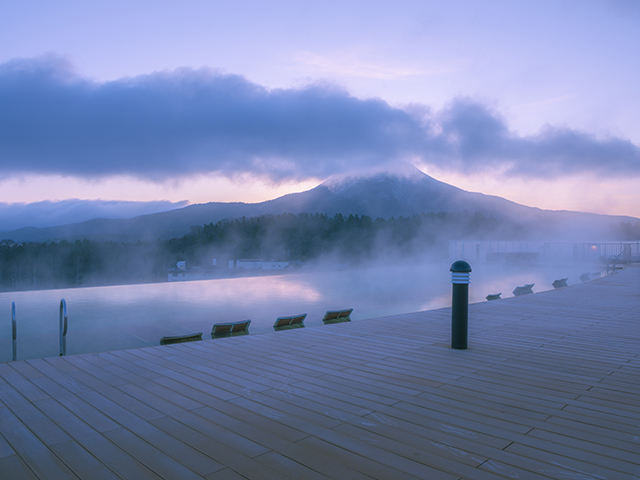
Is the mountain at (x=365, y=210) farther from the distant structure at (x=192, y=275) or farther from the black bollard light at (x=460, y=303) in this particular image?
the black bollard light at (x=460, y=303)

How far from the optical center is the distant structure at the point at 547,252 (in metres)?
19.8

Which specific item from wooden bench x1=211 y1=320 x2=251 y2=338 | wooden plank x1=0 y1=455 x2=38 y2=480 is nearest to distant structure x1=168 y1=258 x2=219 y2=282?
wooden bench x1=211 y1=320 x2=251 y2=338

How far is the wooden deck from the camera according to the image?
4.06ft

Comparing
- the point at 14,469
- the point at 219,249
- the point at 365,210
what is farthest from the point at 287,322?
the point at 365,210

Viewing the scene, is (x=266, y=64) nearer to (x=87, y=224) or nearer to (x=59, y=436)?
(x=59, y=436)

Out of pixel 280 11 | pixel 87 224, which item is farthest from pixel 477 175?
pixel 87 224

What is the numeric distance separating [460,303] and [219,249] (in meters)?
37.9

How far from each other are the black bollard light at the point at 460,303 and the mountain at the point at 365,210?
1340 inches

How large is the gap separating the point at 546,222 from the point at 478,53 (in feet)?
142

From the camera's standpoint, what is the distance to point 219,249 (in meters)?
38.9

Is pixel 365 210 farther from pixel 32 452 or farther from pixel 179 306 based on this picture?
pixel 32 452

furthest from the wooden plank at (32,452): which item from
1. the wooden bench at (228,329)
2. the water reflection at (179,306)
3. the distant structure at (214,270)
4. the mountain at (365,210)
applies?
the mountain at (365,210)

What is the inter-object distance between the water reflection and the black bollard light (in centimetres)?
372

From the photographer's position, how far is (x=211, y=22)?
930 centimetres
